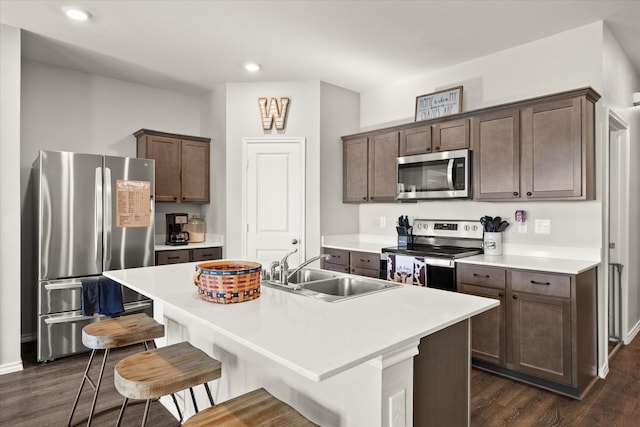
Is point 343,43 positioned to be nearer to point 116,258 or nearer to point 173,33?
point 173,33

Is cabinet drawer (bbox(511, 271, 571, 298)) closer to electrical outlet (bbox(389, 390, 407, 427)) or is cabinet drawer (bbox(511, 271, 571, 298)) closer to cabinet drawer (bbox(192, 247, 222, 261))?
electrical outlet (bbox(389, 390, 407, 427))

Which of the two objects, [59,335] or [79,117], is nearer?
[59,335]

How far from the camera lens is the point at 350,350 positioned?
3.62 feet

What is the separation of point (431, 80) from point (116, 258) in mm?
3608

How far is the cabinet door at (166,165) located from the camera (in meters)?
4.36

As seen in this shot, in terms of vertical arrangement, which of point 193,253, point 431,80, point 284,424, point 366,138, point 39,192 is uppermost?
point 431,80

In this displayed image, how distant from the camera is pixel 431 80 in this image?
165 inches

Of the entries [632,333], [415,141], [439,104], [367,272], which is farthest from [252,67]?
[632,333]

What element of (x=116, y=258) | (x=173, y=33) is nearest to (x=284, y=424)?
(x=116, y=258)

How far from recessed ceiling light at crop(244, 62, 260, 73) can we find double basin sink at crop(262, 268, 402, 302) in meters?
2.50

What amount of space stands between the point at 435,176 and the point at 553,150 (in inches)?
39.9

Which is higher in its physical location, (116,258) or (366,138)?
(366,138)

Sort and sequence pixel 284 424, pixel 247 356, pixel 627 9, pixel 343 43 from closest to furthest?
pixel 284 424 → pixel 247 356 → pixel 627 9 → pixel 343 43

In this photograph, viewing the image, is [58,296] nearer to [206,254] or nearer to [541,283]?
[206,254]
